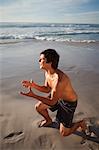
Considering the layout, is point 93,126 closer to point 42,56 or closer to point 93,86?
point 42,56

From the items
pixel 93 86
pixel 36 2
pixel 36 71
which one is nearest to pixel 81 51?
pixel 36 71

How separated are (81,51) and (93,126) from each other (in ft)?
18.7

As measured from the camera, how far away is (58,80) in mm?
3625

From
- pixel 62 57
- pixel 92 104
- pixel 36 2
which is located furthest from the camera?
pixel 36 2

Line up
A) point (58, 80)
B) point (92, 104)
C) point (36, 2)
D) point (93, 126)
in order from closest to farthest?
point (58, 80), point (93, 126), point (92, 104), point (36, 2)

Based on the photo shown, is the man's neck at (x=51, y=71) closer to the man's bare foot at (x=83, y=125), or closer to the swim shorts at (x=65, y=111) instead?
the swim shorts at (x=65, y=111)

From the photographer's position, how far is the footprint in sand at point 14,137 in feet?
12.1

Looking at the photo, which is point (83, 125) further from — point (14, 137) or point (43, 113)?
point (14, 137)

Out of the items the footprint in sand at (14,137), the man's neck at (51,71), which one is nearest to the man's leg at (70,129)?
the footprint in sand at (14,137)

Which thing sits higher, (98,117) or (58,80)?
(58,80)

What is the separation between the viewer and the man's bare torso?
3621 mm

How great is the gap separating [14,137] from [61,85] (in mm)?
846

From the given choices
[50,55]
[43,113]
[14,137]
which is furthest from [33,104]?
[50,55]

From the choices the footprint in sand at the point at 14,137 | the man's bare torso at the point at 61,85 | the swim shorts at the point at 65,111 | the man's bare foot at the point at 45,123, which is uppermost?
the man's bare torso at the point at 61,85
